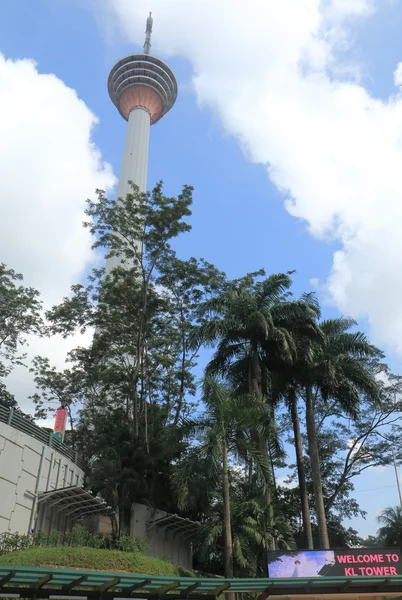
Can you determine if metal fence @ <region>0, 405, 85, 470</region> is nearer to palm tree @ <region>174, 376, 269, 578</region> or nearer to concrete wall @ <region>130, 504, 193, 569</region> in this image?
concrete wall @ <region>130, 504, 193, 569</region>

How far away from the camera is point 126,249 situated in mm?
29156

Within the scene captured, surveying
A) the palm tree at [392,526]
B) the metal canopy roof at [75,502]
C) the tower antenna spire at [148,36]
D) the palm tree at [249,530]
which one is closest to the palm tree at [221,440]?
the palm tree at [249,530]

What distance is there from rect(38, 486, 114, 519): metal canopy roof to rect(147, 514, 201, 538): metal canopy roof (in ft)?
7.84

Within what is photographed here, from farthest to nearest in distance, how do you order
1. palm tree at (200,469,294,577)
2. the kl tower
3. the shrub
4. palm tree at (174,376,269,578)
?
1. the kl tower
2. the shrub
3. palm tree at (174,376,269,578)
4. palm tree at (200,469,294,577)

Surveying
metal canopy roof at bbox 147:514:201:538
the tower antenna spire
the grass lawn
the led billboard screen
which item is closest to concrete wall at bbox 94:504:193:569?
metal canopy roof at bbox 147:514:201:538

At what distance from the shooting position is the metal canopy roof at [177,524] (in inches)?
988

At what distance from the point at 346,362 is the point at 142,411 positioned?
1214cm

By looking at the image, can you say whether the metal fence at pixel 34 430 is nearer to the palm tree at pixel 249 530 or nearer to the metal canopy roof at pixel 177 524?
the metal canopy roof at pixel 177 524

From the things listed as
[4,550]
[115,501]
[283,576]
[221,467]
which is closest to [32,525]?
[4,550]

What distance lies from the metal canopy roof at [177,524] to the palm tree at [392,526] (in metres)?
20.0

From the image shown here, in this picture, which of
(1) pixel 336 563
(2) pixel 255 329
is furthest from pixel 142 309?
(1) pixel 336 563

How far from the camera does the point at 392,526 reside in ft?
134

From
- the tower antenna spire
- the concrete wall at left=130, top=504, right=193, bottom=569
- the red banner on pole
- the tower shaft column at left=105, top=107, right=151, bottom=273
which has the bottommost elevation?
the concrete wall at left=130, top=504, right=193, bottom=569

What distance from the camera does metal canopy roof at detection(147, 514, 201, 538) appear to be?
25.1 m
